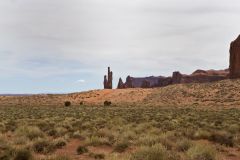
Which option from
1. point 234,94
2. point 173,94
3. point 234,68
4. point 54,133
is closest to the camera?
point 54,133

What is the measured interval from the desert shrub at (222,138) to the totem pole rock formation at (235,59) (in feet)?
262

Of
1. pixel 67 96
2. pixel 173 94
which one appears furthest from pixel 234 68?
pixel 67 96

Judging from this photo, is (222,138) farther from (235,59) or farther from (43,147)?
(235,59)

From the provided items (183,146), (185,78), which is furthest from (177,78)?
(183,146)

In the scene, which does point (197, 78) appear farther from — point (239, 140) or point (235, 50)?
point (239, 140)

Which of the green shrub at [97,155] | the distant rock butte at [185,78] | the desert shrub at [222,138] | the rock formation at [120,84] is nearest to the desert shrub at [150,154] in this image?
the green shrub at [97,155]

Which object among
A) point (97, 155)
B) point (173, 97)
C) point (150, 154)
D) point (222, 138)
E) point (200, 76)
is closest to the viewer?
point (150, 154)

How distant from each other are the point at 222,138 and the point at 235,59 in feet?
276

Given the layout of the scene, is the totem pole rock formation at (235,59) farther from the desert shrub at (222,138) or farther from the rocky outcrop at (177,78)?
the desert shrub at (222,138)

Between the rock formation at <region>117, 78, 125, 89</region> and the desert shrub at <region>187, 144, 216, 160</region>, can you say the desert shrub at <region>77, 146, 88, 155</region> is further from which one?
the rock formation at <region>117, 78, 125, 89</region>

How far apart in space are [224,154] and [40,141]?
688 cm

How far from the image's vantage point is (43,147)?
43.7 ft

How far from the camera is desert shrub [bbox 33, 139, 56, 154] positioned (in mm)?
12894

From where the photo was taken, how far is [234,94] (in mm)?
70188
